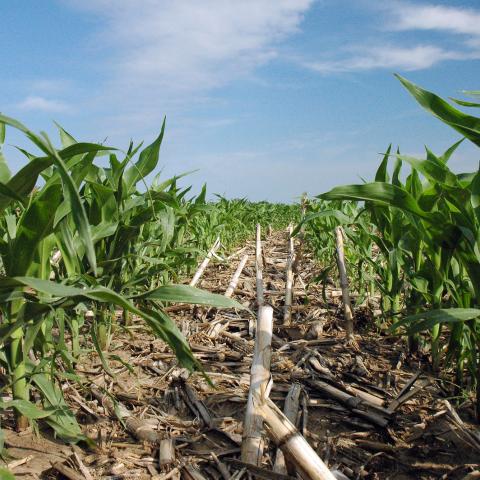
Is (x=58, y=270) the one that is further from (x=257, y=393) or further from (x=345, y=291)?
(x=345, y=291)

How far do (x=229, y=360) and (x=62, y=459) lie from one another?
116 cm

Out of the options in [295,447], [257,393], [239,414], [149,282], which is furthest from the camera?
[149,282]

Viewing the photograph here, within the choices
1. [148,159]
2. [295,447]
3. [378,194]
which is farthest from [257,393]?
[148,159]

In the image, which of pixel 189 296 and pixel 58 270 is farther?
pixel 58 270

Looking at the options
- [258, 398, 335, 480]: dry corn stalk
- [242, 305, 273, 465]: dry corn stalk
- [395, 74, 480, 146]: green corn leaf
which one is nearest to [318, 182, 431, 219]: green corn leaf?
[395, 74, 480, 146]: green corn leaf

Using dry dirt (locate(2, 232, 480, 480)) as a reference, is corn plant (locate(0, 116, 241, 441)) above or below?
above

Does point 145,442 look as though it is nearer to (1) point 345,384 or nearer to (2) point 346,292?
(1) point 345,384

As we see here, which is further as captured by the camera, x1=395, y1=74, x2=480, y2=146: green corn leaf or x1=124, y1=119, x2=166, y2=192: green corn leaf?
x1=124, y1=119, x2=166, y2=192: green corn leaf

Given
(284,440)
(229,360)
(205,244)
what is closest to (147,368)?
(229,360)

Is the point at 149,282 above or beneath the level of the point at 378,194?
beneath

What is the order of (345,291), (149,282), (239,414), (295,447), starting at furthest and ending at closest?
(149,282), (345,291), (239,414), (295,447)

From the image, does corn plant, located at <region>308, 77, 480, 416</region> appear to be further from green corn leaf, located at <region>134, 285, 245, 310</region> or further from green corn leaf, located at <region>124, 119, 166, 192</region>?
green corn leaf, located at <region>124, 119, 166, 192</region>

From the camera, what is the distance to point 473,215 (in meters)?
1.70

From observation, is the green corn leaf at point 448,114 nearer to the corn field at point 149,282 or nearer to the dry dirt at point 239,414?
the corn field at point 149,282
